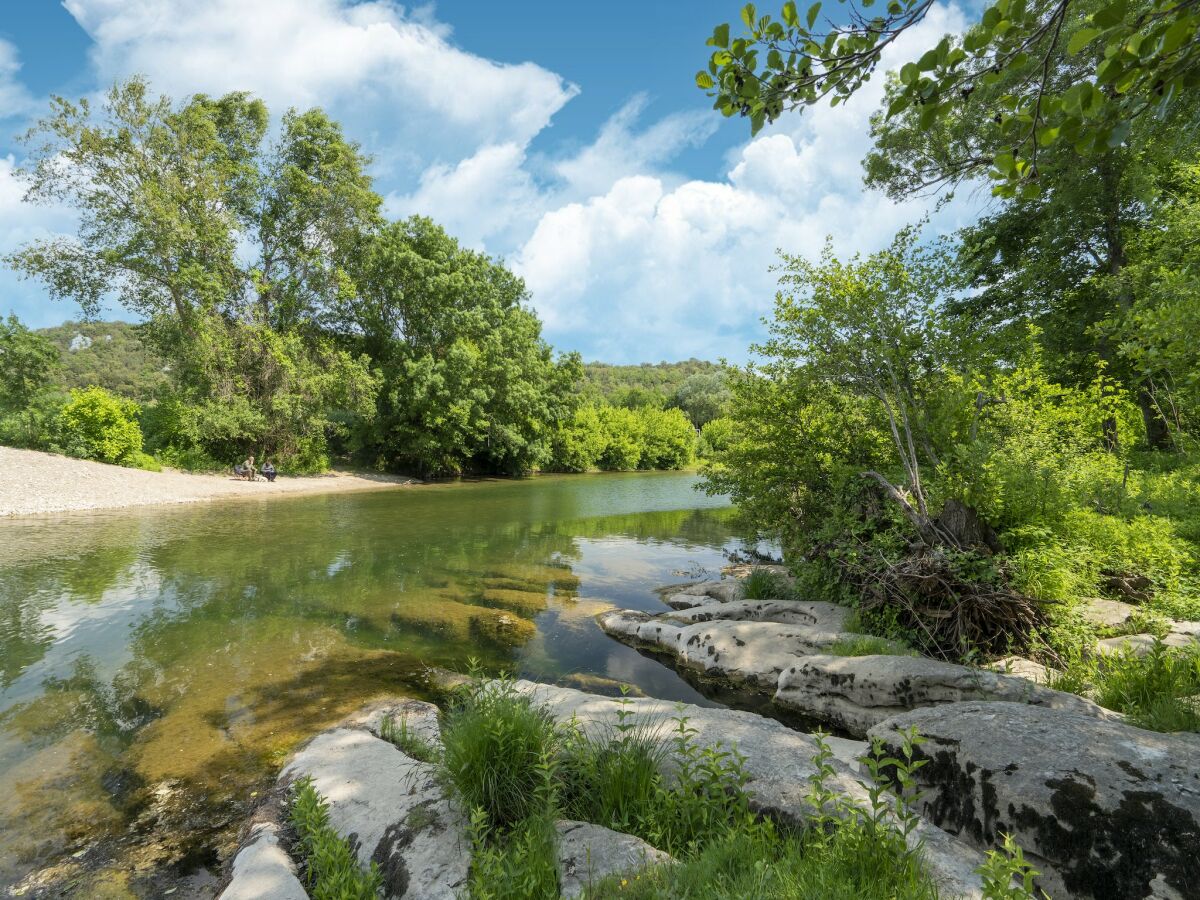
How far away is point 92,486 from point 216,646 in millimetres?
21240

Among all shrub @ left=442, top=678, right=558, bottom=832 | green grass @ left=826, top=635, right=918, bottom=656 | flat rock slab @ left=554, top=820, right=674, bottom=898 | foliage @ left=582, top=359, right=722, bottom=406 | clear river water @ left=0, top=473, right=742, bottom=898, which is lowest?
clear river water @ left=0, top=473, right=742, bottom=898

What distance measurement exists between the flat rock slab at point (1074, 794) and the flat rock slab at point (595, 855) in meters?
2.19

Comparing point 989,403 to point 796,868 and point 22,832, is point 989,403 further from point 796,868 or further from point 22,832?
point 22,832

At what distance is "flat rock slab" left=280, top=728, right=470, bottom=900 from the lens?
3.40m

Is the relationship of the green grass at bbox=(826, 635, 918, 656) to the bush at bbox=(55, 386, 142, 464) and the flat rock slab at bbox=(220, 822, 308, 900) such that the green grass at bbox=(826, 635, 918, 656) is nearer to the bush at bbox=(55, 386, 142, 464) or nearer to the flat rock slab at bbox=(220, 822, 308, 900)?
the flat rock slab at bbox=(220, 822, 308, 900)

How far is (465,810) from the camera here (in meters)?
3.71

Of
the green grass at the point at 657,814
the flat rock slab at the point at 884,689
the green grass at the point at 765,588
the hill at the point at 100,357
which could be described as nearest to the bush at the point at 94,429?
the hill at the point at 100,357

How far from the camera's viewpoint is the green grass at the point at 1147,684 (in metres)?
4.93

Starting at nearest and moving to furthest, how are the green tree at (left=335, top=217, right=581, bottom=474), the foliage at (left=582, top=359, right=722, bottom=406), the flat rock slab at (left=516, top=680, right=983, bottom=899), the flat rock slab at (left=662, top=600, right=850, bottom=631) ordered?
the flat rock slab at (left=516, top=680, right=983, bottom=899), the flat rock slab at (left=662, top=600, right=850, bottom=631), the green tree at (left=335, top=217, right=581, bottom=474), the foliage at (left=582, top=359, right=722, bottom=406)

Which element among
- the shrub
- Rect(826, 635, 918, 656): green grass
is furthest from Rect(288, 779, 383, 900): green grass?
Rect(826, 635, 918, 656): green grass

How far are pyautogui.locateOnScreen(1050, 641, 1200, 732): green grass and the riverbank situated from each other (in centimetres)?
2913

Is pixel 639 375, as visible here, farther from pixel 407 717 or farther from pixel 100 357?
pixel 407 717

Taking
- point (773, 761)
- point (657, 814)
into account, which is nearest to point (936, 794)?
point (773, 761)

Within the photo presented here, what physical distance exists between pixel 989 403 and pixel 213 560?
1839cm
